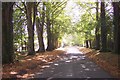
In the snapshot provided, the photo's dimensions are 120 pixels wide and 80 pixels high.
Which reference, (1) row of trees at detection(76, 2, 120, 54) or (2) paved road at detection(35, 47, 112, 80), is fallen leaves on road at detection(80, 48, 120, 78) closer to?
(2) paved road at detection(35, 47, 112, 80)

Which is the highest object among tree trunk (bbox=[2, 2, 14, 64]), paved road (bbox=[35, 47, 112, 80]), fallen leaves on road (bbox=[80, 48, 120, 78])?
tree trunk (bbox=[2, 2, 14, 64])

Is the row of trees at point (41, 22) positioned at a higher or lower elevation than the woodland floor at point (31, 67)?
higher

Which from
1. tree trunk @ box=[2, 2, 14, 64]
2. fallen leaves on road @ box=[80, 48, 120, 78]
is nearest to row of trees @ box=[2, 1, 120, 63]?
tree trunk @ box=[2, 2, 14, 64]

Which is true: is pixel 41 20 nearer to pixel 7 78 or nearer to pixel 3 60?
pixel 3 60

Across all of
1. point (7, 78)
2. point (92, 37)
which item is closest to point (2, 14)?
point (7, 78)

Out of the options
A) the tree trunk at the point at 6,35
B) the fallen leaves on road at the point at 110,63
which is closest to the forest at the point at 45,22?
the tree trunk at the point at 6,35

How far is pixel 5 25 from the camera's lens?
778 inches

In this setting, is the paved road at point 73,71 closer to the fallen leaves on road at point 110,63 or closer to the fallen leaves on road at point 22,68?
the fallen leaves on road at point 110,63

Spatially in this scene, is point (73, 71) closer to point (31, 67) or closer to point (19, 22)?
point (31, 67)

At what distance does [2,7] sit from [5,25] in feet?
4.16

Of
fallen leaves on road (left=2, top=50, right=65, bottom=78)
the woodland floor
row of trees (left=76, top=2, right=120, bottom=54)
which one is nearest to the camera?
fallen leaves on road (left=2, top=50, right=65, bottom=78)

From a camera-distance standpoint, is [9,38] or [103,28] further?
[103,28]

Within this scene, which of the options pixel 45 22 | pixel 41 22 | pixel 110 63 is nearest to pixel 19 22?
pixel 41 22

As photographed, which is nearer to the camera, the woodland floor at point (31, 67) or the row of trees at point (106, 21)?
the woodland floor at point (31, 67)
